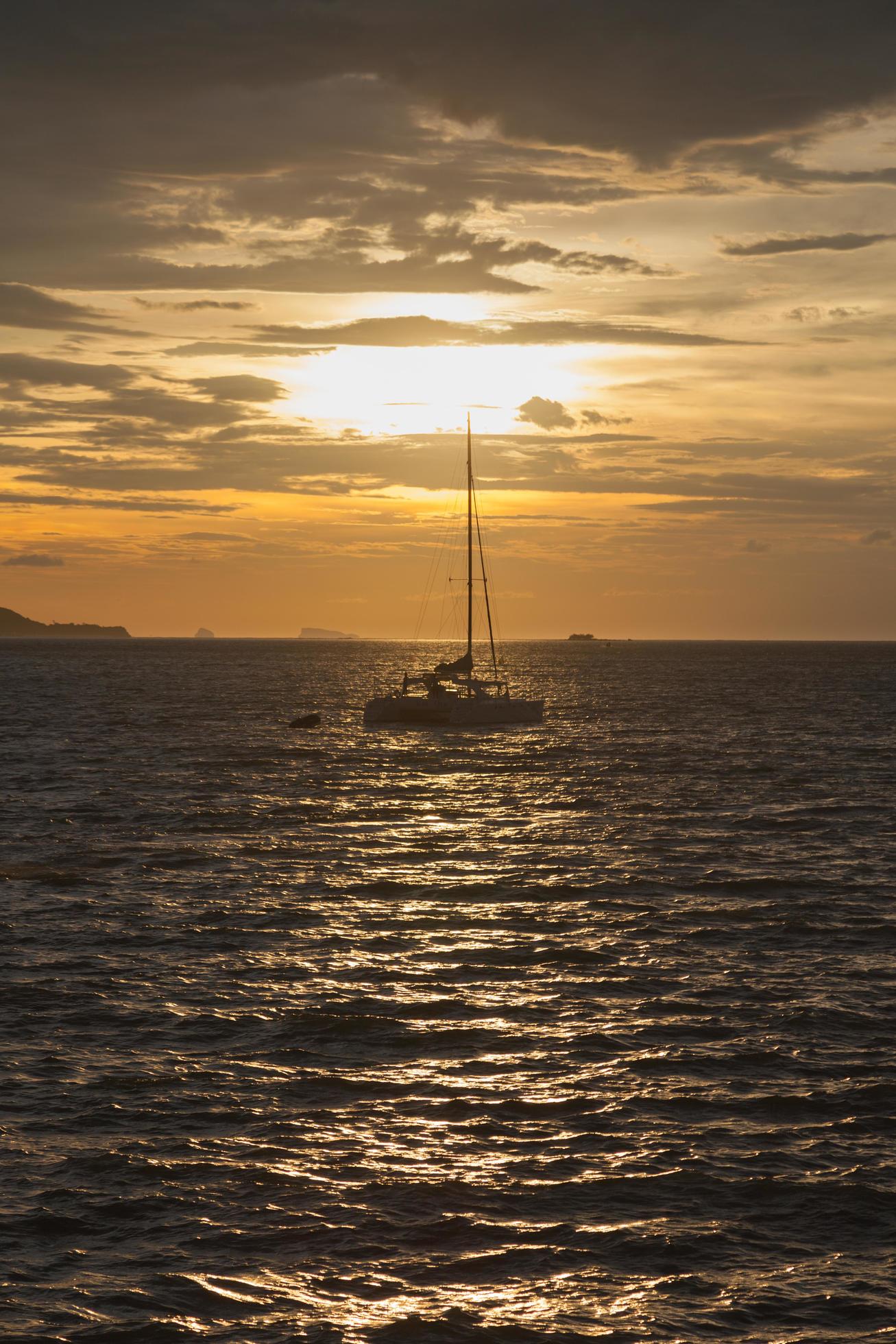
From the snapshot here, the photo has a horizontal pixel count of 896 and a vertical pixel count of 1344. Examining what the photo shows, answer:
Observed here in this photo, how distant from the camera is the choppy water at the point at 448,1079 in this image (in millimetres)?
13578

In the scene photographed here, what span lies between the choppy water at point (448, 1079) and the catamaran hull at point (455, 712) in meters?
43.0

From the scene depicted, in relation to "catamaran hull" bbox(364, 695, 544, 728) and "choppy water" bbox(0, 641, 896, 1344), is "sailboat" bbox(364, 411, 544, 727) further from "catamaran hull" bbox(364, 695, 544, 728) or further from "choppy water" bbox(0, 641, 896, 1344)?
"choppy water" bbox(0, 641, 896, 1344)

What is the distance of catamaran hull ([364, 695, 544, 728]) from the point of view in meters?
91.8

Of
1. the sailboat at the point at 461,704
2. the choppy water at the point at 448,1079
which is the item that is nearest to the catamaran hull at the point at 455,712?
the sailboat at the point at 461,704

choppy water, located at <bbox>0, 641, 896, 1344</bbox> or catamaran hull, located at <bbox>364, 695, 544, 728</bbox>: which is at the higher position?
catamaran hull, located at <bbox>364, 695, 544, 728</bbox>

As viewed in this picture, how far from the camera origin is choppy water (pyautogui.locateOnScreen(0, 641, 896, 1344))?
13.6 meters

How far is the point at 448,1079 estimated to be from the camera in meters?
19.9

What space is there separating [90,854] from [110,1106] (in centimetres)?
2209

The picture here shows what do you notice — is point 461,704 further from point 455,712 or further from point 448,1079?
point 448,1079

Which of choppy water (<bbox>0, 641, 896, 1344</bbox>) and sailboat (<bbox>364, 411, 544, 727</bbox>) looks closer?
choppy water (<bbox>0, 641, 896, 1344</bbox>)

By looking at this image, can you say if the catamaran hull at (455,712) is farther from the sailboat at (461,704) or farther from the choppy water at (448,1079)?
the choppy water at (448,1079)

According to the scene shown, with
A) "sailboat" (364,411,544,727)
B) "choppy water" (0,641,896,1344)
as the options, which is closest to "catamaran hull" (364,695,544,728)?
"sailboat" (364,411,544,727)

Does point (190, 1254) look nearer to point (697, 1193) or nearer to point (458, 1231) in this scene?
point (458, 1231)

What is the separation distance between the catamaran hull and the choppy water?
43.0 m
